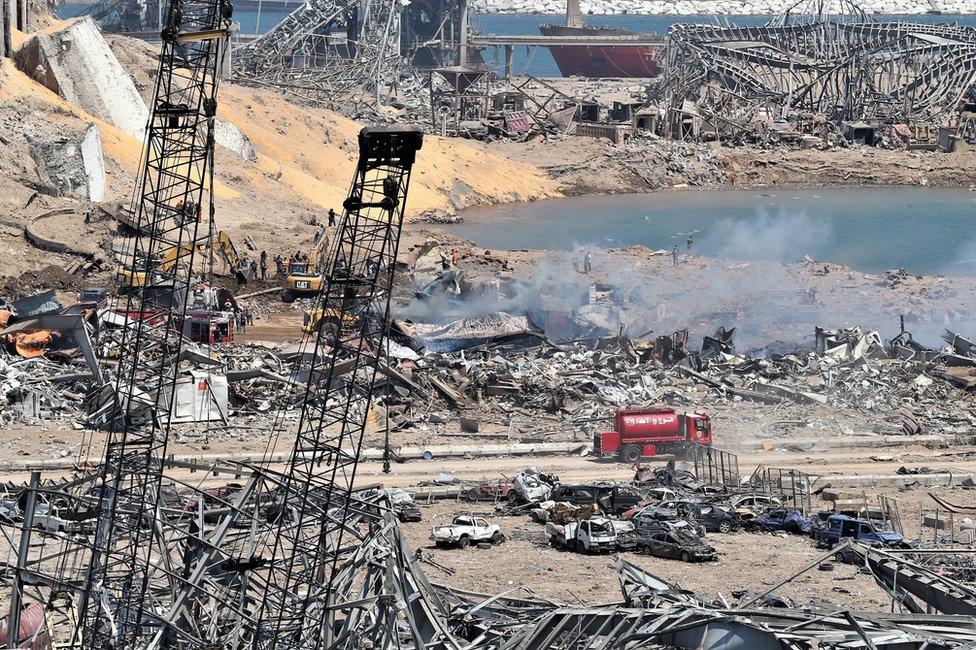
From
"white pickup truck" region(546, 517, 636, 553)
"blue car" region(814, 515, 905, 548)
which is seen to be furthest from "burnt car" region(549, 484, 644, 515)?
"blue car" region(814, 515, 905, 548)

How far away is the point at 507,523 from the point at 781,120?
77.4 meters

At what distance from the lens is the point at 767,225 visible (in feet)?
256

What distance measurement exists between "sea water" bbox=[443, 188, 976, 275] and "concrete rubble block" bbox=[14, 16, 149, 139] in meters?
15.3

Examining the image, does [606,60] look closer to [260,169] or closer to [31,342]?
[260,169]

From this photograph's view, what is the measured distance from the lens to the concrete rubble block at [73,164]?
2479 inches

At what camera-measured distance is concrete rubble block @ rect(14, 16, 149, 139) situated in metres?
72.2

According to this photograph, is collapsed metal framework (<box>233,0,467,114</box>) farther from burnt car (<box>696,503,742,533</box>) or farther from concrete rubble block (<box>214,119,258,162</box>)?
burnt car (<box>696,503,742,533</box>)

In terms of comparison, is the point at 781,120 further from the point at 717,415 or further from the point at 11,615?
the point at 11,615

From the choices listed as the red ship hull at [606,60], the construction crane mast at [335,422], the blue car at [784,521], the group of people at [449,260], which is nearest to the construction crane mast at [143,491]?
the construction crane mast at [335,422]

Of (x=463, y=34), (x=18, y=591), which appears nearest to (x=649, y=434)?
(x=18, y=591)

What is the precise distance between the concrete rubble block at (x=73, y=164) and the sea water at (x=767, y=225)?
16934 mm

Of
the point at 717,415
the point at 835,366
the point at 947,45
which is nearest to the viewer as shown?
the point at 717,415

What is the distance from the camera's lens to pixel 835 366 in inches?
1858

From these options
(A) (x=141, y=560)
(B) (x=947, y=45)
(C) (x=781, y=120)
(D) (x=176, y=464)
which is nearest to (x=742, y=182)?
(C) (x=781, y=120)
